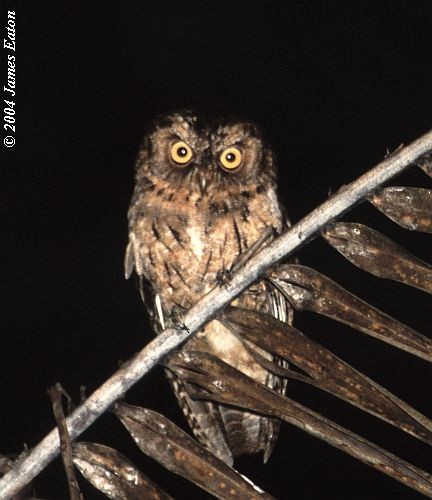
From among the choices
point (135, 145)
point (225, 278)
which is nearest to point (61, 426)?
point (225, 278)

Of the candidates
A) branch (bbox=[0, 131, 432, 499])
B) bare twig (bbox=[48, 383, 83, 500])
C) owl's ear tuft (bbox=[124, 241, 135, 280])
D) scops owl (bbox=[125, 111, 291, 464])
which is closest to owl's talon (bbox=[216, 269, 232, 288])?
branch (bbox=[0, 131, 432, 499])

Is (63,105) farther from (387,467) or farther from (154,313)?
(387,467)

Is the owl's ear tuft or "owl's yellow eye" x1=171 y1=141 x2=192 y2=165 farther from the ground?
"owl's yellow eye" x1=171 y1=141 x2=192 y2=165

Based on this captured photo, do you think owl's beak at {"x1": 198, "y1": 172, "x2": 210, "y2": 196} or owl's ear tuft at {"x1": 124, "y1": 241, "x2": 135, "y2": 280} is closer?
owl's beak at {"x1": 198, "y1": 172, "x2": 210, "y2": 196}

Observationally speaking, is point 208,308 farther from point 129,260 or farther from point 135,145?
point 135,145

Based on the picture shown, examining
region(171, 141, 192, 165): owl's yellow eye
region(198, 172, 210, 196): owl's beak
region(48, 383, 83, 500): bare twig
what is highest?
region(171, 141, 192, 165): owl's yellow eye

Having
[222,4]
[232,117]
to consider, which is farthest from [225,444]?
[222,4]

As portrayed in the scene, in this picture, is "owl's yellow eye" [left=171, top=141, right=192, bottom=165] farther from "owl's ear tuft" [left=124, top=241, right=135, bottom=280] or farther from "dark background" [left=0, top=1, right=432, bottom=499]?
"dark background" [left=0, top=1, right=432, bottom=499]
